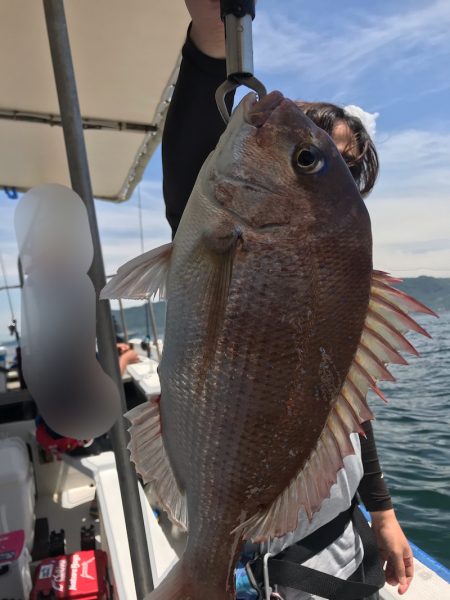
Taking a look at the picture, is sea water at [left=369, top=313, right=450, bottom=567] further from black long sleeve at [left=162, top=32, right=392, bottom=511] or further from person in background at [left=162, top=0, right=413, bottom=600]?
black long sleeve at [left=162, top=32, right=392, bottom=511]

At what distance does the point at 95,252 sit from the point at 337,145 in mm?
861

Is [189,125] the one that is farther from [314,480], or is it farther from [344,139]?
[314,480]

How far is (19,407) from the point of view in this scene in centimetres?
499

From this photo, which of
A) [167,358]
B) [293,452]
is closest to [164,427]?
[167,358]

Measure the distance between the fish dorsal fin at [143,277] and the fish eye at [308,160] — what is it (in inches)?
12.1

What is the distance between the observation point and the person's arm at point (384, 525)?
1657mm

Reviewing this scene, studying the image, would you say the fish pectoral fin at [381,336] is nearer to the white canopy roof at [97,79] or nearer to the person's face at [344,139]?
the person's face at [344,139]

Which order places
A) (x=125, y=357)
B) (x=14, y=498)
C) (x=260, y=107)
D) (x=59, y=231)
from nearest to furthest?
1. (x=260, y=107)
2. (x=59, y=231)
3. (x=14, y=498)
4. (x=125, y=357)

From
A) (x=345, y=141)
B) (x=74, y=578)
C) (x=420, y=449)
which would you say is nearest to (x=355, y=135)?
(x=345, y=141)

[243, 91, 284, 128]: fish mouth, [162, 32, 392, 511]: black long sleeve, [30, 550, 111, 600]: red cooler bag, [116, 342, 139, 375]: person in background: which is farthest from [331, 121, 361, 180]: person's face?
[116, 342, 139, 375]: person in background

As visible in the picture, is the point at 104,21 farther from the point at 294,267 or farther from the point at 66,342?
the point at 294,267

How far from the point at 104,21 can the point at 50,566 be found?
3030 millimetres

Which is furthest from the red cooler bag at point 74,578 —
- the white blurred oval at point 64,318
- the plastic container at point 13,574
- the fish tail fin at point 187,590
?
the fish tail fin at point 187,590

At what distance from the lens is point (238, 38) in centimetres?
78
